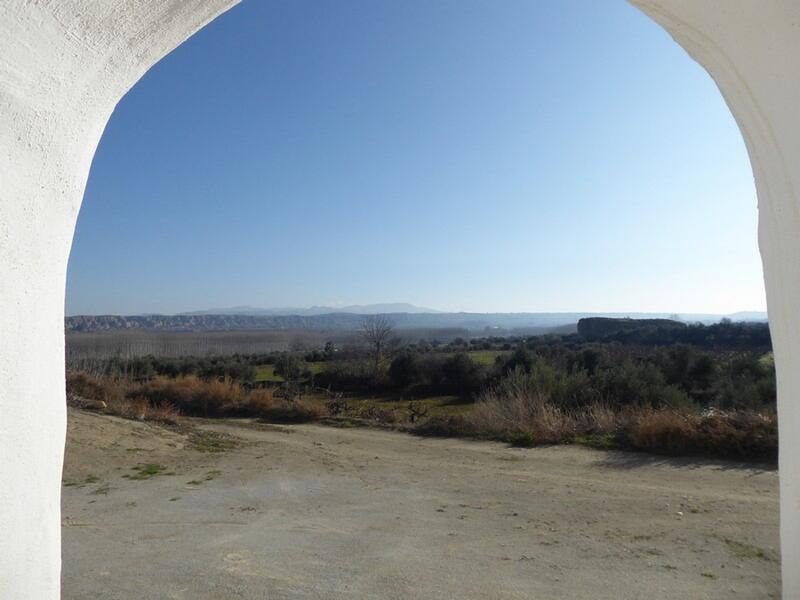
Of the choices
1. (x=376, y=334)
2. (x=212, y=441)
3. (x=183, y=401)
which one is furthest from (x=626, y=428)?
(x=376, y=334)

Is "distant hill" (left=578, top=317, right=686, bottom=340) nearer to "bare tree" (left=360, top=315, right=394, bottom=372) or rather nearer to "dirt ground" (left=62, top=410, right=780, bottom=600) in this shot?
"bare tree" (left=360, top=315, right=394, bottom=372)

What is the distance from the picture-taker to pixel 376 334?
3225 centimetres

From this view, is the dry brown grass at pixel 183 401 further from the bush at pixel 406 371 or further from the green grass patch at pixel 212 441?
the bush at pixel 406 371

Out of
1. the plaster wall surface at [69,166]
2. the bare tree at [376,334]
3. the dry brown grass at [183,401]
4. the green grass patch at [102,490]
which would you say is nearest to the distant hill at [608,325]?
the bare tree at [376,334]

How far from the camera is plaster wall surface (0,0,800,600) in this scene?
1.49 metres

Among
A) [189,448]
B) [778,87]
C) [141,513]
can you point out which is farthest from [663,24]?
[189,448]

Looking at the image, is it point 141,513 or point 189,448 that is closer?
point 141,513

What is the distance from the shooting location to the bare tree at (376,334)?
30370mm

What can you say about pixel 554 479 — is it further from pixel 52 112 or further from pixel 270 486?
pixel 52 112

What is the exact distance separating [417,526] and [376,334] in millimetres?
26465

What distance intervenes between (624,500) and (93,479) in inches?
287

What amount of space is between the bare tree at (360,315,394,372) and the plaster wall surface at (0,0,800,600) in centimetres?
2640

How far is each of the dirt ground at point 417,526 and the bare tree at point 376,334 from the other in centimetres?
1953

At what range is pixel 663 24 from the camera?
78.4 inches
